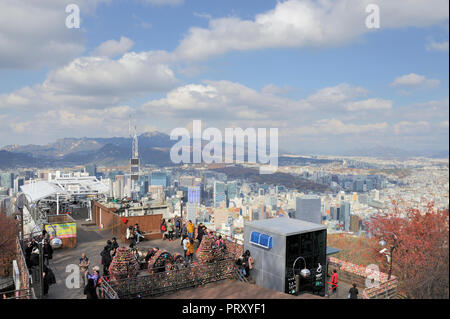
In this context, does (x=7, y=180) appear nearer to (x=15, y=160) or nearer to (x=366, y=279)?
(x=15, y=160)

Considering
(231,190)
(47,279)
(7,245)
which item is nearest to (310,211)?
(47,279)

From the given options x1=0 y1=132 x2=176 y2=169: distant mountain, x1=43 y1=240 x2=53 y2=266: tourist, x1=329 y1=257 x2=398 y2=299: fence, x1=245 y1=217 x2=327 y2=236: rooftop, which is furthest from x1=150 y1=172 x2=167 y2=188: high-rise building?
x1=245 y1=217 x2=327 y2=236: rooftop

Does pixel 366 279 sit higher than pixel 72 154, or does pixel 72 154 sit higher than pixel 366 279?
pixel 72 154

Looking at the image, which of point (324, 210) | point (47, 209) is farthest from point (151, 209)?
point (324, 210)

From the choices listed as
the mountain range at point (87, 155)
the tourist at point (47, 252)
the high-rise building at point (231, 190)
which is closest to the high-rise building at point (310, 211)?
the tourist at point (47, 252)

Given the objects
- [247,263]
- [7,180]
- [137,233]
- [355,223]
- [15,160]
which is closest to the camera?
[247,263]

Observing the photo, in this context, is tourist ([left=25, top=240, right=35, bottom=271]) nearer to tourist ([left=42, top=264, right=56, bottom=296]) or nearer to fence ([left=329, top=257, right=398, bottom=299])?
tourist ([left=42, top=264, right=56, bottom=296])
